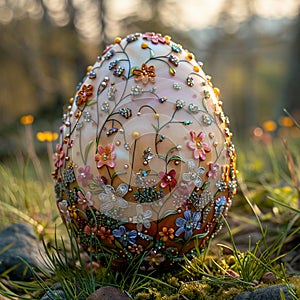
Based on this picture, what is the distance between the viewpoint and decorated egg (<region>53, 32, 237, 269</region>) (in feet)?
5.78

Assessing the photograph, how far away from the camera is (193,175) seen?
180 centimetres

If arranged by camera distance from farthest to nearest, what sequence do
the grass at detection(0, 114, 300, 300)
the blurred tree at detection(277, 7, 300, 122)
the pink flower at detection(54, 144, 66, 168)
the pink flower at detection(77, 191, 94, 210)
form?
the blurred tree at detection(277, 7, 300, 122), the pink flower at detection(54, 144, 66, 168), the pink flower at detection(77, 191, 94, 210), the grass at detection(0, 114, 300, 300)

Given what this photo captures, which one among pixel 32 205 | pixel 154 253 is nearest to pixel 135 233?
pixel 154 253

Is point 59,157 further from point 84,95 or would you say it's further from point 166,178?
point 166,178

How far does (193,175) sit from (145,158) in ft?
0.68

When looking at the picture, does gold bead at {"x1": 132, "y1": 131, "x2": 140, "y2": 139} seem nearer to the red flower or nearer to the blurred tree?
the red flower

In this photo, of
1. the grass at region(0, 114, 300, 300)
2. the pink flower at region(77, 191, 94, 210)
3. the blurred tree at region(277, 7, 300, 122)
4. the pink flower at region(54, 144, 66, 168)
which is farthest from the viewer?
the blurred tree at region(277, 7, 300, 122)

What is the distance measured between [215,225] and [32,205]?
139 centimetres

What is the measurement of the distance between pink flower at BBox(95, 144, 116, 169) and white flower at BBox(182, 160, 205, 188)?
0.94ft

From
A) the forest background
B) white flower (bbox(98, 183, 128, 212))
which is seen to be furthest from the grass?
the forest background

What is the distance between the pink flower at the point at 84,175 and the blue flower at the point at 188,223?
0.39 metres

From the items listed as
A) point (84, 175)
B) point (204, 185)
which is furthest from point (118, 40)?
point (204, 185)

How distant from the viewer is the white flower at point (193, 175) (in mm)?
1787

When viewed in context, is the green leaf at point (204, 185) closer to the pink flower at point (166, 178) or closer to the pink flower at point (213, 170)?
the pink flower at point (213, 170)
